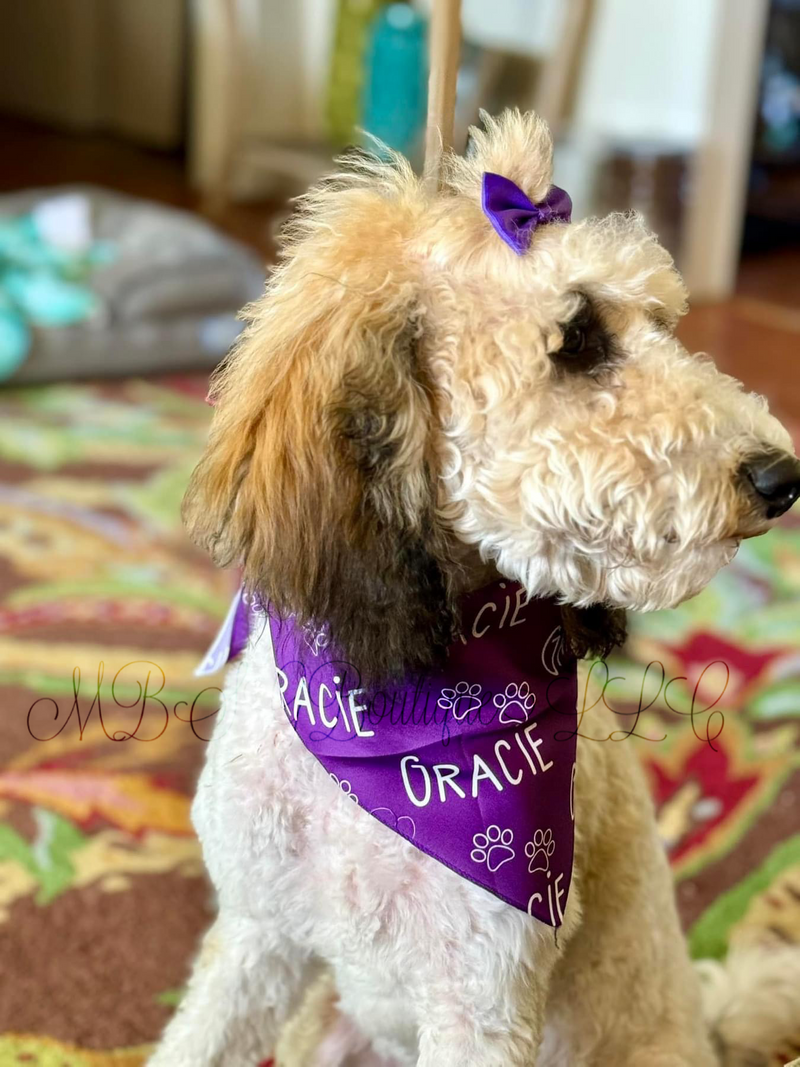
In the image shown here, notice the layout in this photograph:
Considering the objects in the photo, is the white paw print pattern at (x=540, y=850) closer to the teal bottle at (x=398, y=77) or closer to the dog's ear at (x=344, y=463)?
the dog's ear at (x=344, y=463)

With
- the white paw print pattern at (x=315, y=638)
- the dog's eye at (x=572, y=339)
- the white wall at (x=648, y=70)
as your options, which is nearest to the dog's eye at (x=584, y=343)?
the dog's eye at (x=572, y=339)

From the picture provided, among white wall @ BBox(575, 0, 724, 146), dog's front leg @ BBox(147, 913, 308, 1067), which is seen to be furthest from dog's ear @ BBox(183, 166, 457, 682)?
white wall @ BBox(575, 0, 724, 146)

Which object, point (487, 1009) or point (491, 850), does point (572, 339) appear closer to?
point (491, 850)

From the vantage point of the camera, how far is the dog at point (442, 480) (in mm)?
757

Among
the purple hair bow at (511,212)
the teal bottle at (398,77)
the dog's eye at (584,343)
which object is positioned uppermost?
the teal bottle at (398,77)

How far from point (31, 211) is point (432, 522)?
9.16ft

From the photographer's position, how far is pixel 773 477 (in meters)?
0.74

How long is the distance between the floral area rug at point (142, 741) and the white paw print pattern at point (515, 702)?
0.59 feet

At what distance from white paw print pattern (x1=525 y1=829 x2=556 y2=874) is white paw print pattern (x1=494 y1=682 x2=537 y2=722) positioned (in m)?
0.08

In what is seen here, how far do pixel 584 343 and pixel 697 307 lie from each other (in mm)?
3041

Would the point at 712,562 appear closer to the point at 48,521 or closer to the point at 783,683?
the point at 783,683

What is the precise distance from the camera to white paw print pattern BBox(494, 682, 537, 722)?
87 centimetres

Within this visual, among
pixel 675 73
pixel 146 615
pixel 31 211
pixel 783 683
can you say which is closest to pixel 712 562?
pixel 783 683

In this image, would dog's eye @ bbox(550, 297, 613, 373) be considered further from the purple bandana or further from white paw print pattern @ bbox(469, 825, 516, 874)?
white paw print pattern @ bbox(469, 825, 516, 874)
